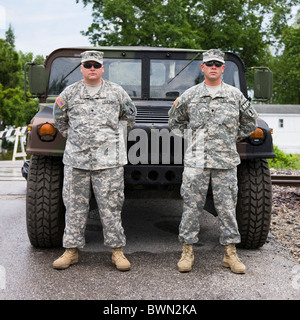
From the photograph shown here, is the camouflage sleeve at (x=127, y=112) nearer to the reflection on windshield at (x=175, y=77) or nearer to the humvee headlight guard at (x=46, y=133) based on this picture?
the humvee headlight guard at (x=46, y=133)

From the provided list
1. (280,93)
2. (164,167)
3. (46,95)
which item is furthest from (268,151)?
(280,93)

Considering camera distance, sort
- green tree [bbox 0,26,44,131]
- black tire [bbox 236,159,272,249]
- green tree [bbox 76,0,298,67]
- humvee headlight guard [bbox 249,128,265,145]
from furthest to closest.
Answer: green tree [bbox 0,26,44,131]
green tree [bbox 76,0,298,67]
black tire [bbox 236,159,272,249]
humvee headlight guard [bbox 249,128,265,145]

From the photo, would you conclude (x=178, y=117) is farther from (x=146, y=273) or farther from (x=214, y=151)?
(x=146, y=273)

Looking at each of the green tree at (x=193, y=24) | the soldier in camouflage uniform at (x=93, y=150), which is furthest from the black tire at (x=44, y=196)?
the green tree at (x=193, y=24)

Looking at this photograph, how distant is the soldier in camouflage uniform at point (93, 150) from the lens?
10.7ft

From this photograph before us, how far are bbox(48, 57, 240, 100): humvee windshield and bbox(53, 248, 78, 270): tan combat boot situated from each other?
1683 millimetres

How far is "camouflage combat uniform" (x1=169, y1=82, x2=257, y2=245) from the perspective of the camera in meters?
3.26

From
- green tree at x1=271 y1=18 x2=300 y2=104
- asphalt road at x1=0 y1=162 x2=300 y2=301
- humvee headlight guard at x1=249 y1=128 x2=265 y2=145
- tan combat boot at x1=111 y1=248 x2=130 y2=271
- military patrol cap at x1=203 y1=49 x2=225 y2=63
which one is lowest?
asphalt road at x1=0 y1=162 x2=300 y2=301

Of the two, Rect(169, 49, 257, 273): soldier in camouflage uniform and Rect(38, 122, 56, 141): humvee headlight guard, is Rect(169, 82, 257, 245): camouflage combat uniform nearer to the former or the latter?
Rect(169, 49, 257, 273): soldier in camouflage uniform

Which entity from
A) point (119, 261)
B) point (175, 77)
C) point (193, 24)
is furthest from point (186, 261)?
point (193, 24)

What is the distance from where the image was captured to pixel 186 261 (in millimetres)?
3312

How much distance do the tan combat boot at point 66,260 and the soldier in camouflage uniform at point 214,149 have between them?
Answer: 838 millimetres

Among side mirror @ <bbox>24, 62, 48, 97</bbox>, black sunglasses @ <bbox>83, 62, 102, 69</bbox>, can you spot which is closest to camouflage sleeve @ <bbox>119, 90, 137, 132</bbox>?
black sunglasses @ <bbox>83, 62, 102, 69</bbox>

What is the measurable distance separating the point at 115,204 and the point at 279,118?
112 ft
